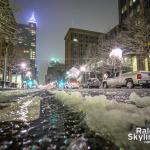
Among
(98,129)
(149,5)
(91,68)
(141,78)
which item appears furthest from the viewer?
(91,68)

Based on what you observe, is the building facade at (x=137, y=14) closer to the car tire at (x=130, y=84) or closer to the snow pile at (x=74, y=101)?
the car tire at (x=130, y=84)

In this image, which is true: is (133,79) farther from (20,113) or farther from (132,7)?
(132,7)

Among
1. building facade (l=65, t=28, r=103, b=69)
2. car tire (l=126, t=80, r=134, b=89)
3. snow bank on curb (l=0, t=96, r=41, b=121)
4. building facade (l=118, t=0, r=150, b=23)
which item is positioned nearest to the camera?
snow bank on curb (l=0, t=96, r=41, b=121)

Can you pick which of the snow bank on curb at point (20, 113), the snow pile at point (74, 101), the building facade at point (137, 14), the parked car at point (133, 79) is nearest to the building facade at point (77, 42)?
the building facade at point (137, 14)

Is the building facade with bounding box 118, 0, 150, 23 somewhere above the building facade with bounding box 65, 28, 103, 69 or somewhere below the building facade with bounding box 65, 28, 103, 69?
below

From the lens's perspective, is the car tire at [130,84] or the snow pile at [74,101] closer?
the snow pile at [74,101]

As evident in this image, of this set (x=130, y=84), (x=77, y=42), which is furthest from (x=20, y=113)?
(x=77, y=42)

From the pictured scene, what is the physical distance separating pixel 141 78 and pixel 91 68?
46.2 meters

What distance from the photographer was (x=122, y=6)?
5653 cm

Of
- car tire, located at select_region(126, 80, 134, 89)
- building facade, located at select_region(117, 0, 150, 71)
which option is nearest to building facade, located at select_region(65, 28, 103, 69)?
building facade, located at select_region(117, 0, 150, 71)

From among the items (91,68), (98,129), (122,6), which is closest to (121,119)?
(98,129)

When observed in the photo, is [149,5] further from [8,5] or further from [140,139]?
[140,139]

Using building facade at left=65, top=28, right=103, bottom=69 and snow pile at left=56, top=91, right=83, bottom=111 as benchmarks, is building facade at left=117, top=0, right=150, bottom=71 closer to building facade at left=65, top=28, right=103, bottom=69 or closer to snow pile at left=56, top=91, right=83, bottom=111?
snow pile at left=56, top=91, right=83, bottom=111

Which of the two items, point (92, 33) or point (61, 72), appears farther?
point (92, 33)
